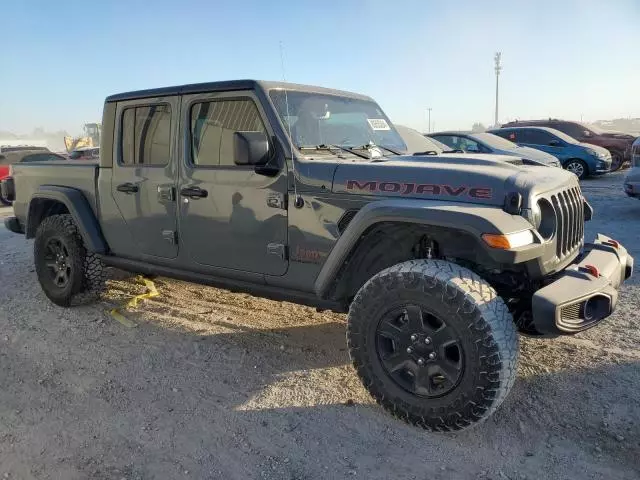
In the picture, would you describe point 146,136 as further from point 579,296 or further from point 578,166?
point 578,166

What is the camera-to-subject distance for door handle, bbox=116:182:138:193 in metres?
4.30

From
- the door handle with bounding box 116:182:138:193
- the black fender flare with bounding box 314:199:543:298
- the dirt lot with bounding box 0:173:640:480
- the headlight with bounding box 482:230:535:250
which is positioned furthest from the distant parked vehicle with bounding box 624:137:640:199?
the door handle with bounding box 116:182:138:193

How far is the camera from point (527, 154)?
11508mm

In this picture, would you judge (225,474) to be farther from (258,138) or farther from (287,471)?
(258,138)

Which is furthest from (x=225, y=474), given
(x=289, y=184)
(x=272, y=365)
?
(x=289, y=184)

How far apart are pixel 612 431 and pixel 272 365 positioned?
2.12 m

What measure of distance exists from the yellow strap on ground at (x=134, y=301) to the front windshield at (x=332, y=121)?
7.61 ft

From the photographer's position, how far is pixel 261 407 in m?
3.20

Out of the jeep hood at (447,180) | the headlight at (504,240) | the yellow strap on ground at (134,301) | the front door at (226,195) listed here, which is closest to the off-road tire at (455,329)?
the headlight at (504,240)

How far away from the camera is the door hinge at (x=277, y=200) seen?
3447 mm

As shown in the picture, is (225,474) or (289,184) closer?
(225,474)

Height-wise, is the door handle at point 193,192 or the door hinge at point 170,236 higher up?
the door handle at point 193,192

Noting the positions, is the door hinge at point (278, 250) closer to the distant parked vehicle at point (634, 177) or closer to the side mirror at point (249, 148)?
the side mirror at point (249, 148)

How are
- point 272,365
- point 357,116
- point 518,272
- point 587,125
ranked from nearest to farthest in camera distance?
point 518,272 < point 272,365 < point 357,116 < point 587,125
